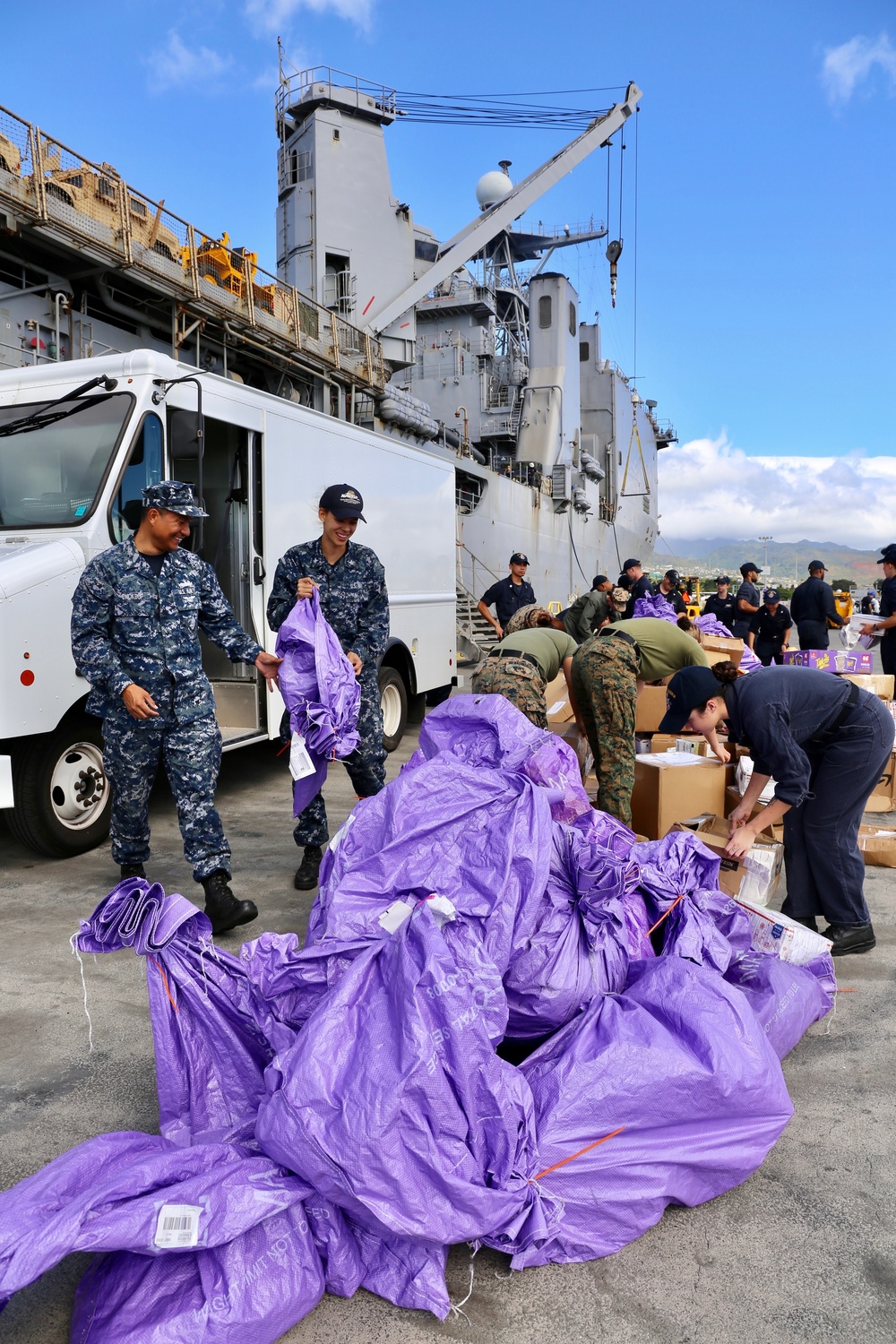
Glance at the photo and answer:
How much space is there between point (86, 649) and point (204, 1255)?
252 centimetres

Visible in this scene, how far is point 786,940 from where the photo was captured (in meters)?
2.92

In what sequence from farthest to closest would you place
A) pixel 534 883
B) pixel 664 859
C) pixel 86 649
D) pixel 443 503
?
1. pixel 443 503
2. pixel 86 649
3. pixel 664 859
4. pixel 534 883

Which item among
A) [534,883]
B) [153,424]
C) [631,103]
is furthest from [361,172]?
[534,883]

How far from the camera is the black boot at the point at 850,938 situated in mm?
3543

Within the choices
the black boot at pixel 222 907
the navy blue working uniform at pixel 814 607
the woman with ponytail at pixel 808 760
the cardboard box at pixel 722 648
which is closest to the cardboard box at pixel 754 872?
the woman with ponytail at pixel 808 760

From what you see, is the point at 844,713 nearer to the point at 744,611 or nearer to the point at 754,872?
the point at 754,872

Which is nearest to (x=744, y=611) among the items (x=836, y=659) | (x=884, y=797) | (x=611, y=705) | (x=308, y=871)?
(x=836, y=659)

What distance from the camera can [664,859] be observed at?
114 inches

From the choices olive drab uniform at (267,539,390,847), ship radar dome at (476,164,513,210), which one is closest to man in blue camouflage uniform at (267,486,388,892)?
olive drab uniform at (267,539,390,847)

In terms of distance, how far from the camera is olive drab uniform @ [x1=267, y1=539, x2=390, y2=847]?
4.41 meters

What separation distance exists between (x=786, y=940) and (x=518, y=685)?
1.61 metres

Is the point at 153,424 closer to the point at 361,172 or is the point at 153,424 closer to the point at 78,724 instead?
the point at 78,724

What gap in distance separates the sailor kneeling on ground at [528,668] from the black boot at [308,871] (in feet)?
3.80

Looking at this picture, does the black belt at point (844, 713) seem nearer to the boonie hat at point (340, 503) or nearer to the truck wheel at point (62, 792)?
the boonie hat at point (340, 503)
